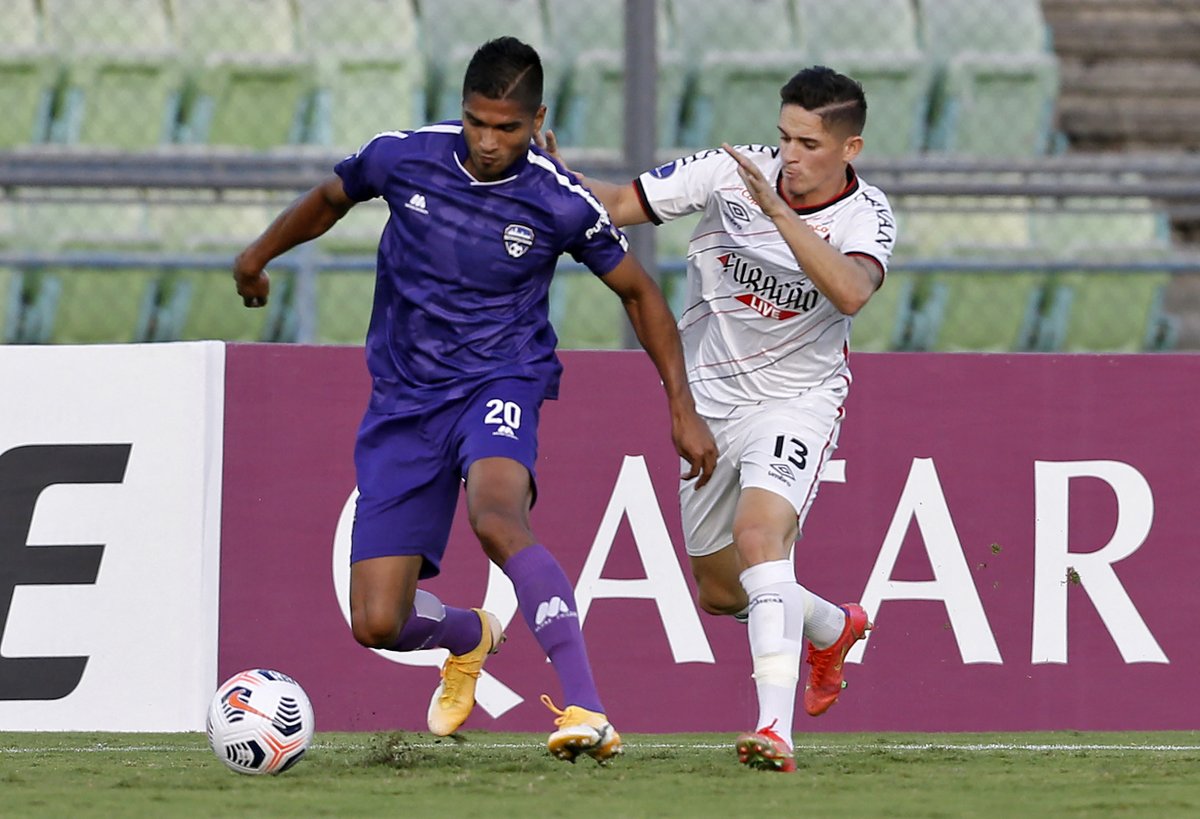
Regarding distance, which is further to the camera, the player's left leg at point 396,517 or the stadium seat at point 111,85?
the stadium seat at point 111,85

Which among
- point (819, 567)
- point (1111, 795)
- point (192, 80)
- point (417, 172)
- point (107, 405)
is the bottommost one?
point (1111, 795)

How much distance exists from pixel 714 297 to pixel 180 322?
3345 mm

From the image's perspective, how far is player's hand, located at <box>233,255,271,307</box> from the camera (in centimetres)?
544

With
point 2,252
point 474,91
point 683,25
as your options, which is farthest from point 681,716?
point 683,25

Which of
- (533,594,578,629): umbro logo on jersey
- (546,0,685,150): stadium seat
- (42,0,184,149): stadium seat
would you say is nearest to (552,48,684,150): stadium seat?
(546,0,685,150): stadium seat

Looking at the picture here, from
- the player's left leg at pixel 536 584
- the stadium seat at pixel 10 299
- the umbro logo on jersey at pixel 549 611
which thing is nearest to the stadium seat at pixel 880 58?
the stadium seat at pixel 10 299

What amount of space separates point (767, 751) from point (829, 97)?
1814mm

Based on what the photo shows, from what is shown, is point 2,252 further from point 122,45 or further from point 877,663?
point 877,663

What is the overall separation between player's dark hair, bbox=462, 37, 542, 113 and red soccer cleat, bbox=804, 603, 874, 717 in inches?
75.9

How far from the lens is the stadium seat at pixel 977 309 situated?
885 cm

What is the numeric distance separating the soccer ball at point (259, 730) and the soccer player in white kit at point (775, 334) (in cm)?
114

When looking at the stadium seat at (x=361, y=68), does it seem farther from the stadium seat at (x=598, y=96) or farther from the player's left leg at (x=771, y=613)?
the player's left leg at (x=771, y=613)

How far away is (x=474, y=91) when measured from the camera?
4.93 meters

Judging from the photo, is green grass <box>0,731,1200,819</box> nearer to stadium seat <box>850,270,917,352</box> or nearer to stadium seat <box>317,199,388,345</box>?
stadium seat <box>317,199,388,345</box>
